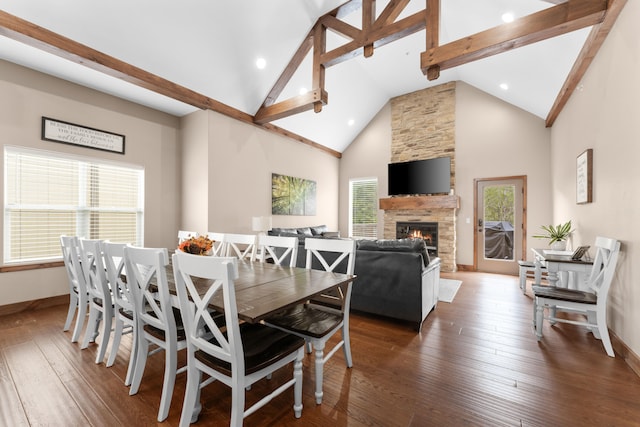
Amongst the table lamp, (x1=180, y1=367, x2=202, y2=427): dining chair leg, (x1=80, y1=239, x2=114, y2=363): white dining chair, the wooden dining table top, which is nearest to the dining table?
the wooden dining table top

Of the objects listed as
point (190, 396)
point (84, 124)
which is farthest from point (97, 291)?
point (84, 124)

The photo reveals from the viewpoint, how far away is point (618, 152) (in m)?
2.57

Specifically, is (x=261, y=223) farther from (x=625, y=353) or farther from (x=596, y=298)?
(x=625, y=353)

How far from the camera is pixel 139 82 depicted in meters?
3.71

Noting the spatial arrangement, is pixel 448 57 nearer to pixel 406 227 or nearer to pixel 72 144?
pixel 406 227

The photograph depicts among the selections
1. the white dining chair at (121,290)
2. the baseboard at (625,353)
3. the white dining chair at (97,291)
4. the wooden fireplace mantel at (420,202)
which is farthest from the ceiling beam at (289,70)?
the baseboard at (625,353)

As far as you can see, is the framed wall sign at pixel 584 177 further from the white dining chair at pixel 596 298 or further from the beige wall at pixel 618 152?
the white dining chair at pixel 596 298

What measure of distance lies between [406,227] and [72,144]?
21.1ft

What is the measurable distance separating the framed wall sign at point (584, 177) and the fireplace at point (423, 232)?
9.69 ft

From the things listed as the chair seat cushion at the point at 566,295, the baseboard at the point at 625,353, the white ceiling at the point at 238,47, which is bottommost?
the baseboard at the point at 625,353

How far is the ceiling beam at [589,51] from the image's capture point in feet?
8.16

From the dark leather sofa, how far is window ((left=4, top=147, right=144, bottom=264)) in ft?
12.1

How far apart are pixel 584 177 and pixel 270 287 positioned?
3.95m

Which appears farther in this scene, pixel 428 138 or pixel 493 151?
pixel 428 138
